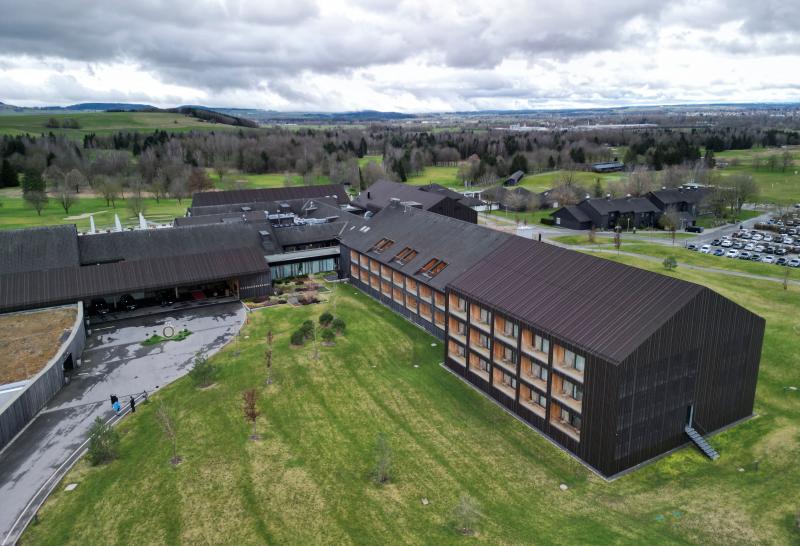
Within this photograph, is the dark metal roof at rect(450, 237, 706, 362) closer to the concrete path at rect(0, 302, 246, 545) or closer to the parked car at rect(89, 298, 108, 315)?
the concrete path at rect(0, 302, 246, 545)

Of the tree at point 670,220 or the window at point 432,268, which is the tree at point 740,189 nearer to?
the tree at point 670,220

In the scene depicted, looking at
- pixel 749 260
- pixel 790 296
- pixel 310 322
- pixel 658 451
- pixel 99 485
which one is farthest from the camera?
pixel 749 260

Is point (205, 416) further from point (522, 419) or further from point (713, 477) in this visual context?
point (713, 477)

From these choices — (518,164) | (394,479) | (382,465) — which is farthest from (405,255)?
(518,164)

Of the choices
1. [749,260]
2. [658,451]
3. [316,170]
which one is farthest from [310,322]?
[316,170]

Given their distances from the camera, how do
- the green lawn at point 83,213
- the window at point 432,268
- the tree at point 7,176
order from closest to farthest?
the window at point 432,268 < the green lawn at point 83,213 < the tree at point 7,176

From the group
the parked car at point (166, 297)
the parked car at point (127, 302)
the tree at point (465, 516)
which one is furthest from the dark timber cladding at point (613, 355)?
the parked car at point (127, 302)
